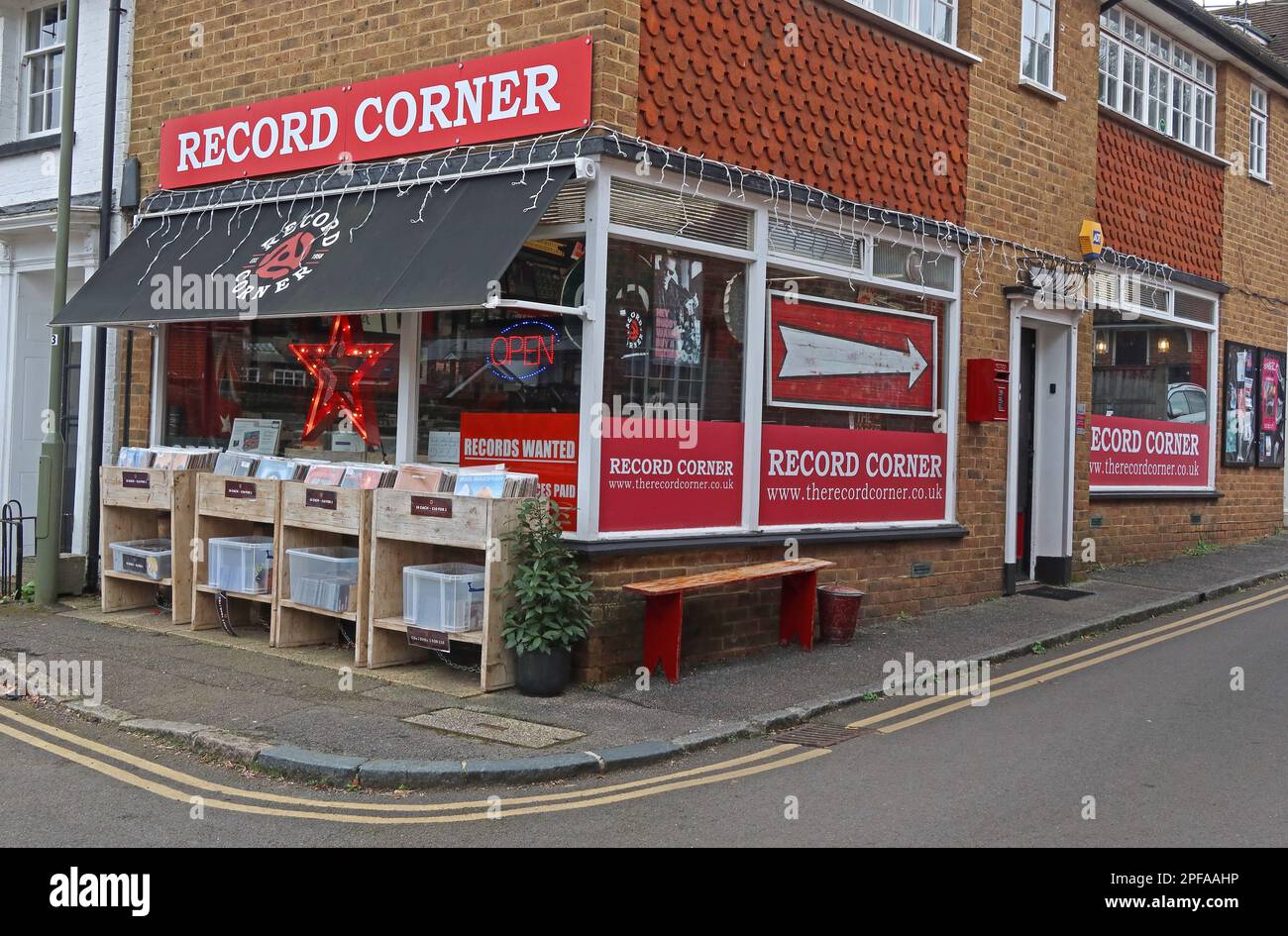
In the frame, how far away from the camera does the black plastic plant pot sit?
319 inches

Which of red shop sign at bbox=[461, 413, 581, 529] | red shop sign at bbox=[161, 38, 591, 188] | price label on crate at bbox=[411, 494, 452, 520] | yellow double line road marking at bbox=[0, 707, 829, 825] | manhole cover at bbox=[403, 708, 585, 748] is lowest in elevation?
yellow double line road marking at bbox=[0, 707, 829, 825]

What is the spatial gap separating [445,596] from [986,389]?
624 cm

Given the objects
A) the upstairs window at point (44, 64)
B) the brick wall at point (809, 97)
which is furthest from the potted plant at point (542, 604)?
the upstairs window at point (44, 64)

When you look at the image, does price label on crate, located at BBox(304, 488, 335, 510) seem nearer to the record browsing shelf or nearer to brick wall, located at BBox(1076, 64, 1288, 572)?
the record browsing shelf

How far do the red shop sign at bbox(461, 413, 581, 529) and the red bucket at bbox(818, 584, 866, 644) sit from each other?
2.58 m

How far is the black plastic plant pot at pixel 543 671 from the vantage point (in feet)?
26.6

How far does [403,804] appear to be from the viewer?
20.3 ft

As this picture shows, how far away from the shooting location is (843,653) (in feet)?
32.1

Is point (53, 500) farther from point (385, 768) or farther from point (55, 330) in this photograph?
point (385, 768)

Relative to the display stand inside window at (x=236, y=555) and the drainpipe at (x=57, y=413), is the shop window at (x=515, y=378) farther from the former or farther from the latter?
the drainpipe at (x=57, y=413)

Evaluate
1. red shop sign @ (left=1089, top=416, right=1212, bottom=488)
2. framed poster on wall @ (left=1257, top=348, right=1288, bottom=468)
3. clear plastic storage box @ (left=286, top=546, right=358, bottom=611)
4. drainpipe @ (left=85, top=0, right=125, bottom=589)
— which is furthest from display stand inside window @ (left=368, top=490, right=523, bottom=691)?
framed poster on wall @ (left=1257, top=348, right=1288, bottom=468)

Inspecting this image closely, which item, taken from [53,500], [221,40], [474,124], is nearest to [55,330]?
[53,500]

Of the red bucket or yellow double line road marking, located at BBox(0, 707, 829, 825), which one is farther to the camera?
the red bucket

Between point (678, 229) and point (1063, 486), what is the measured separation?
6678mm
